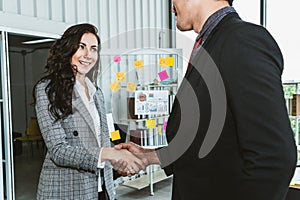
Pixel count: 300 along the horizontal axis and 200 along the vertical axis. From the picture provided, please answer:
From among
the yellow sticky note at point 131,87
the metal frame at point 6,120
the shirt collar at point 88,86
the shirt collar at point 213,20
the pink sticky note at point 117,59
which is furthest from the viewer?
the pink sticky note at point 117,59

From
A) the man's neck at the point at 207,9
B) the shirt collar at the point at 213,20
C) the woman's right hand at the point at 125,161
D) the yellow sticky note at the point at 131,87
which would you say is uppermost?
the man's neck at the point at 207,9

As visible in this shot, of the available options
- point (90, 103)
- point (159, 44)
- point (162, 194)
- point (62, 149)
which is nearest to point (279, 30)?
point (159, 44)

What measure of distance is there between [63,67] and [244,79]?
Result: 1.24 meters

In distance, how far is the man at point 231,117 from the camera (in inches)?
29.7

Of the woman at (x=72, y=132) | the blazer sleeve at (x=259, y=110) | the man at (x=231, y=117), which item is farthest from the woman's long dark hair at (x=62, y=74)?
the blazer sleeve at (x=259, y=110)

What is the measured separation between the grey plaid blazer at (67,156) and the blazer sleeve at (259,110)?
0.99m

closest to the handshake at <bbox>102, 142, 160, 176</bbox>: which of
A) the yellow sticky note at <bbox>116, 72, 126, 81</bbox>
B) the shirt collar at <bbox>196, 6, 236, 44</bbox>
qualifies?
the shirt collar at <bbox>196, 6, 236, 44</bbox>

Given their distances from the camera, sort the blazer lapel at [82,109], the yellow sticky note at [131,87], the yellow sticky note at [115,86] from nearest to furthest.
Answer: the blazer lapel at [82,109] → the yellow sticky note at [115,86] → the yellow sticky note at [131,87]

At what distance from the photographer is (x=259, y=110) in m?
0.75

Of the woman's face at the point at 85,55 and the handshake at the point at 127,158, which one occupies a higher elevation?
the woman's face at the point at 85,55

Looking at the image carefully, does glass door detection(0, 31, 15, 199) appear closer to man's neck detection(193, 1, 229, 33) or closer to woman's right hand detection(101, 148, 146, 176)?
woman's right hand detection(101, 148, 146, 176)

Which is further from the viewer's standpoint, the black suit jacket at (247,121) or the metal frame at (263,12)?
the metal frame at (263,12)

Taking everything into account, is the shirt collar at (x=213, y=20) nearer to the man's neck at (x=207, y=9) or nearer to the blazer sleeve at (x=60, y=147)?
the man's neck at (x=207, y=9)

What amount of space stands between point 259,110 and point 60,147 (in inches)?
43.5
